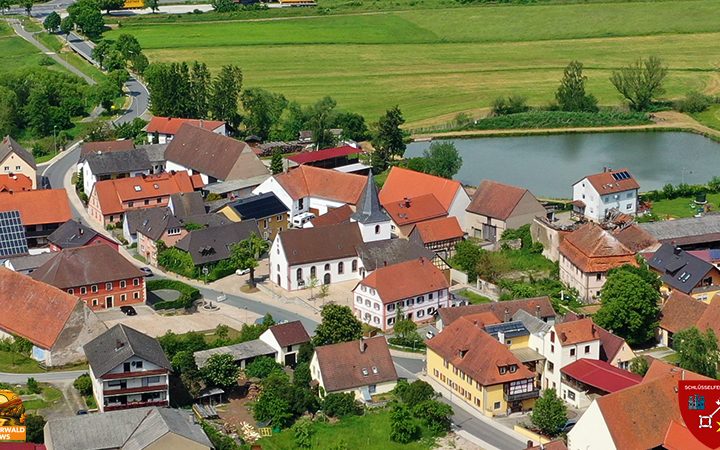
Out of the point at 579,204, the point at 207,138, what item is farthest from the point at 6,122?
the point at 579,204

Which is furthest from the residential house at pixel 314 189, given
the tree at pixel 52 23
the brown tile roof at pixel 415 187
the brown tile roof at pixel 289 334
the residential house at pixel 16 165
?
the tree at pixel 52 23

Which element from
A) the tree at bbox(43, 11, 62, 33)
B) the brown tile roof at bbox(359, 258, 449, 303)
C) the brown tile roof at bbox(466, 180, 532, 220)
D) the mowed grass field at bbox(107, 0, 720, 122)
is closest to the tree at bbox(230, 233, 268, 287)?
the brown tile roof at bbox(359, 258, 449, 303)

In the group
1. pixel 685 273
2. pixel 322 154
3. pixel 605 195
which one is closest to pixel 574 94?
pixel 322 154

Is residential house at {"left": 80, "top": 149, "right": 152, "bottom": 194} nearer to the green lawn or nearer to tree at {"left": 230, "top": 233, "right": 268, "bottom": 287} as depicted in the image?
tree at {"left": 230, "top": 233, "right": 268, "bottom": 287}

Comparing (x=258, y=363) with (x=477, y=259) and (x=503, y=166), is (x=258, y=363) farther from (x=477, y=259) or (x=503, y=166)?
(x=503, y=166)

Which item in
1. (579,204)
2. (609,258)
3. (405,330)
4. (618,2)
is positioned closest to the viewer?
(405,330)
